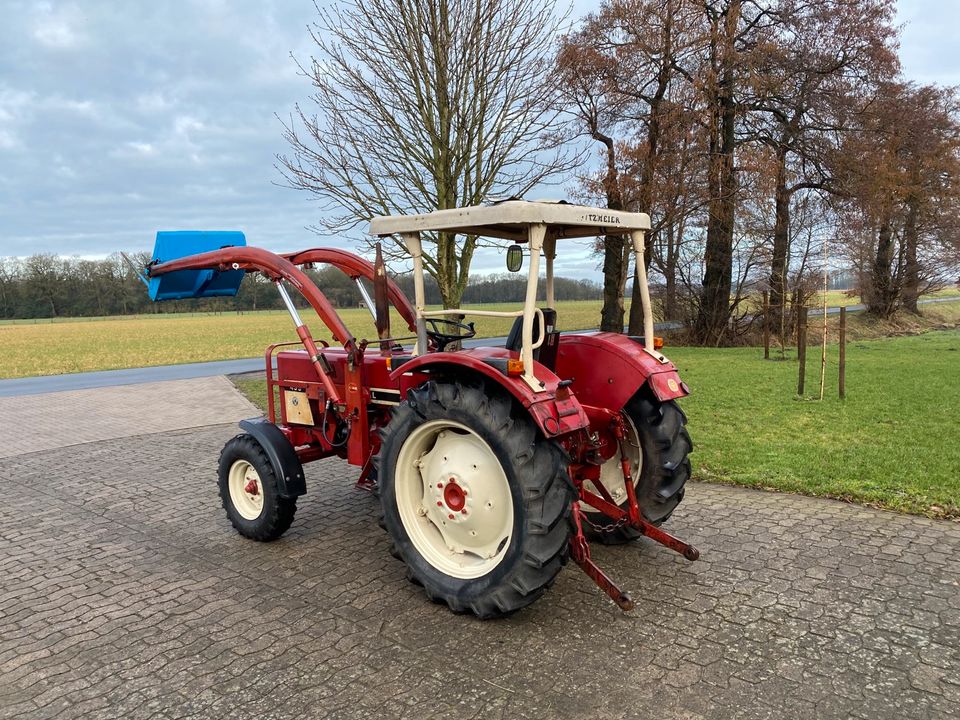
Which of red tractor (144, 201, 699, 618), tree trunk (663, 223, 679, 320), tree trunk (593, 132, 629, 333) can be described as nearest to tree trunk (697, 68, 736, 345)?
tree trunk (663, 223, 679, 320)

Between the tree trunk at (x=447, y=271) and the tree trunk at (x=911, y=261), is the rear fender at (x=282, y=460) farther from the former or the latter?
the tree trunk at (x=911, y=261)

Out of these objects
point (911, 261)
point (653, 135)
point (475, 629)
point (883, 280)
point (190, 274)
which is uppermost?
point (653, 135)

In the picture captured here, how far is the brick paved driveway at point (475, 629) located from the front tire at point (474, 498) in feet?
0.71

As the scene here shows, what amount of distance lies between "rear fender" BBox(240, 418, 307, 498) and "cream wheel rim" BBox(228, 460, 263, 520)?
0.27 m

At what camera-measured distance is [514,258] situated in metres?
3.70

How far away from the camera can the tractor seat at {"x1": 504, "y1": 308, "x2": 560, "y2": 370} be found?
346cm

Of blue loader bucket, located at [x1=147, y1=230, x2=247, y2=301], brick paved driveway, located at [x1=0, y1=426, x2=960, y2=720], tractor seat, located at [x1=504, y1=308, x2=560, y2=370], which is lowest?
brick paved driveway, located at [x1=0, y1=426, x2=960, y2=720]

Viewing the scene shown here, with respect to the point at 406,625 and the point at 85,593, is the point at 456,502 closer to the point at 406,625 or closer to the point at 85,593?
the point at 406,625

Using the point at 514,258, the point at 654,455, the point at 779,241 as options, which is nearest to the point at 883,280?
the point at 779,241

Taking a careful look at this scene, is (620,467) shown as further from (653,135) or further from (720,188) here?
(720,188)

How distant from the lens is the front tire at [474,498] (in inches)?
123

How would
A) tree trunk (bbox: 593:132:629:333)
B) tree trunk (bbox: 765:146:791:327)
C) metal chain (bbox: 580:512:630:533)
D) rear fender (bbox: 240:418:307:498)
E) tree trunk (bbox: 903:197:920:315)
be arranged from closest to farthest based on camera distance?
metal chain (bbox: 580:512:630:533)
rear fender (bbox: 240:418:307:498)
tree trunk (bbox: 593:132:629:333)
tree trunk (bbox: 765:146:791:327)
tree trunk (bbox: 903:197:920:315)

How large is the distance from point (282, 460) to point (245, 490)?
584 millimetres

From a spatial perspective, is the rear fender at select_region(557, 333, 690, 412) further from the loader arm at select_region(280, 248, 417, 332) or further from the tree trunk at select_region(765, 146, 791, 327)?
the tree trunk at select_region(765, 146, 791, 327)
